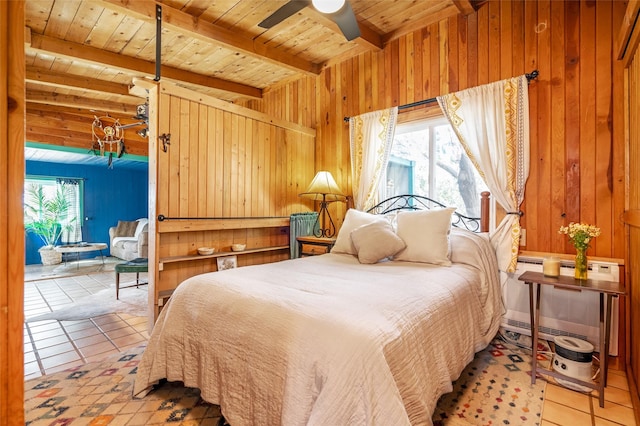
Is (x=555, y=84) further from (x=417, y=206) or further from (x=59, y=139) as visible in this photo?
(x=59, y=139)

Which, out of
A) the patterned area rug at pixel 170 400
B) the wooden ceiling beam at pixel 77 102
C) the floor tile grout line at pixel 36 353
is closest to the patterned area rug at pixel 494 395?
the patterned area rug at pixel 170 400

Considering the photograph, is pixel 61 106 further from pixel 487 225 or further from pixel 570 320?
pixel 570 320

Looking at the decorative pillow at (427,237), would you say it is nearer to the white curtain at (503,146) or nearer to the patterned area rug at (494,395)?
the white curtain at (503,146)

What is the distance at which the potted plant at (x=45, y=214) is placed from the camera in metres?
6.77

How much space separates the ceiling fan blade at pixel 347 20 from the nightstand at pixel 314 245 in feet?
6.28

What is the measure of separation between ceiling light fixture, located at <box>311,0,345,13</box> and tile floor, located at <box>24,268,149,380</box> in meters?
3.02

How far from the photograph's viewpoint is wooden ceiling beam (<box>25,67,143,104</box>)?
3.85 meters

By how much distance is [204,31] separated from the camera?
3.02 meters

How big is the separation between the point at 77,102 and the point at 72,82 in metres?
0.99

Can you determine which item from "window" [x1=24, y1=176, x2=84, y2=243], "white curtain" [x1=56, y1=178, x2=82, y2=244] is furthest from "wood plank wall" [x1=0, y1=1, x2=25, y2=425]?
"white curtain" [x1=56, y1=178, x2=82, y2=244]

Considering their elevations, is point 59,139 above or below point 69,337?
above

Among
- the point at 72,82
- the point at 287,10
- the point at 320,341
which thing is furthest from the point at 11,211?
the point at 72,82

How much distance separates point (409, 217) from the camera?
2.56 m

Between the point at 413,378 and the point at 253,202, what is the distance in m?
2.73
